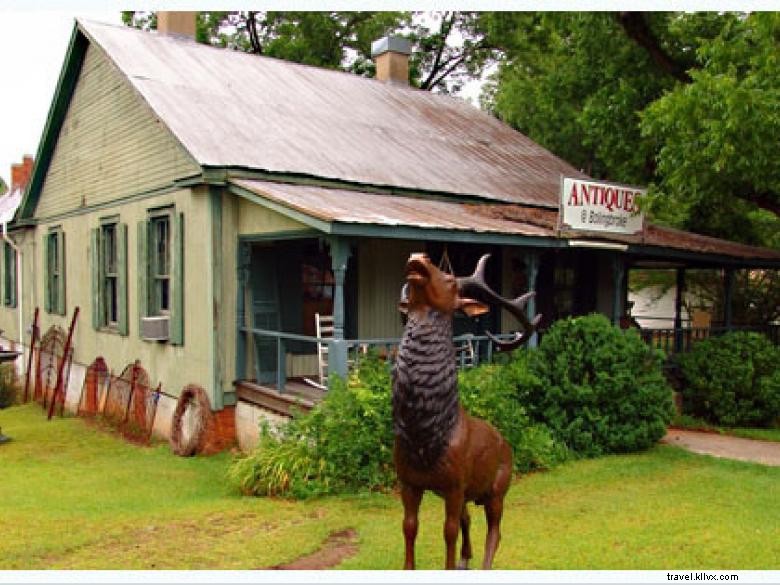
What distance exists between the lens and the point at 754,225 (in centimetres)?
1769

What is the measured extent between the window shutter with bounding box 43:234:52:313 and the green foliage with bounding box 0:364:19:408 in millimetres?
1986

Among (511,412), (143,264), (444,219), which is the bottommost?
(511,412)

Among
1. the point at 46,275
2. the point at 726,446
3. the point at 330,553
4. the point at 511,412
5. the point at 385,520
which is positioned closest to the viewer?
the point at 330,553

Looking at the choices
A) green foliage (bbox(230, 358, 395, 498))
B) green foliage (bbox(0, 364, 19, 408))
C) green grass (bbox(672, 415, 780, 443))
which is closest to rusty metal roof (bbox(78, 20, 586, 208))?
green foliage (bbox(230, 358, 395, 498))

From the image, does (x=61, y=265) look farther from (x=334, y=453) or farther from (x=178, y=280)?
(x=334, y=453)

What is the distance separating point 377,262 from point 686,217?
7.65 metres

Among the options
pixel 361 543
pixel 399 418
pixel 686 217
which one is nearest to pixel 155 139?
pixel 361 543

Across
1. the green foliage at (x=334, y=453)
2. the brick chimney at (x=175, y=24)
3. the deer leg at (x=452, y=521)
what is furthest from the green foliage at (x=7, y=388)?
the deer leg at (x=452, y=521)

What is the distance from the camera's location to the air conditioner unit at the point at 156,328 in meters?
11.3

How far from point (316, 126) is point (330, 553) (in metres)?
8.10

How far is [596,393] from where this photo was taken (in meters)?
9.16

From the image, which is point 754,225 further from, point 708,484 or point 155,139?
point 155,139

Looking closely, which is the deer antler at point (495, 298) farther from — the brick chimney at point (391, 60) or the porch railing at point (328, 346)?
the brick chimney at point (391, 60)

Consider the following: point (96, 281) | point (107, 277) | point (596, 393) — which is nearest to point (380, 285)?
point (596, 393)
